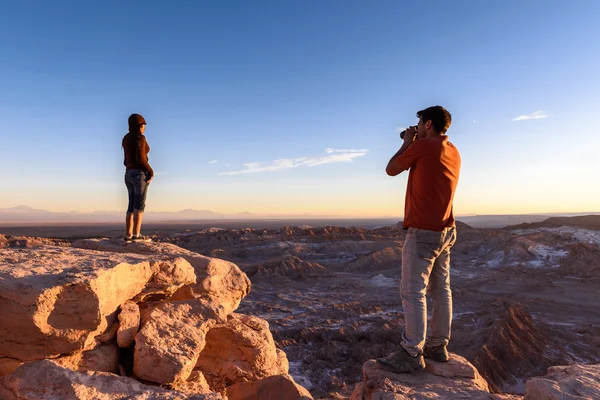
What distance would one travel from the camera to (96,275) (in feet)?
10.1

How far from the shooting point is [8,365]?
9.75 feet

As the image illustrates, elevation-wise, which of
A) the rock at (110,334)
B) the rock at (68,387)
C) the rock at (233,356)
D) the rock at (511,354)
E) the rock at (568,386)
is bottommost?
the rock at (511,354)

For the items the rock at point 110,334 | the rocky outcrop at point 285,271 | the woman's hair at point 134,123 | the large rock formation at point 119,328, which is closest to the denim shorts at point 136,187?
the woman's hair at point 134,123

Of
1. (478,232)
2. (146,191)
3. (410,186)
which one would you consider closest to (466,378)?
(410,186)

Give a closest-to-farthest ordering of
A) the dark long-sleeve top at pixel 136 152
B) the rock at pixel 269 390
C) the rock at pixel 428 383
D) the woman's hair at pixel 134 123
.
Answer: the rock at pixel 428 383 < the rock at pixel 269 390 < the dark long-sleeve top at pixel 136 152 < the woman's hair at pixel 134 123

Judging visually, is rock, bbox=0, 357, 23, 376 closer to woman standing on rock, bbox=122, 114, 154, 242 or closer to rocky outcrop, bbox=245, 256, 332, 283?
woman standing on rock, bbox=122, 114, 154, 242

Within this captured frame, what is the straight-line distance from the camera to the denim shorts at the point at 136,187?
5.21m

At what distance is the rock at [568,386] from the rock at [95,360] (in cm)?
326

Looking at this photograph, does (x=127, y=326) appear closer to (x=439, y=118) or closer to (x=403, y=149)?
(x=403, y=149)

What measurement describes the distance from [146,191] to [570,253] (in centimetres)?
1983

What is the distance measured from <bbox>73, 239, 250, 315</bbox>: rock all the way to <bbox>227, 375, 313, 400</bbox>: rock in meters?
0.81

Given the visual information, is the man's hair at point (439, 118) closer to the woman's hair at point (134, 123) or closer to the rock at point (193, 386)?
the rock at point (193, 386)

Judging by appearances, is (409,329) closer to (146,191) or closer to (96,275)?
(96,275)

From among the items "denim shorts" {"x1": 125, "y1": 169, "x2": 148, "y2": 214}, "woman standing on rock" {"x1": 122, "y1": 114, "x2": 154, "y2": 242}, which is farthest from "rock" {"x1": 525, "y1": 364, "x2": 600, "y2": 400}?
"denim shorts" {"x1": 125, "y1": 169, "x2": 148, "y2": 214}
